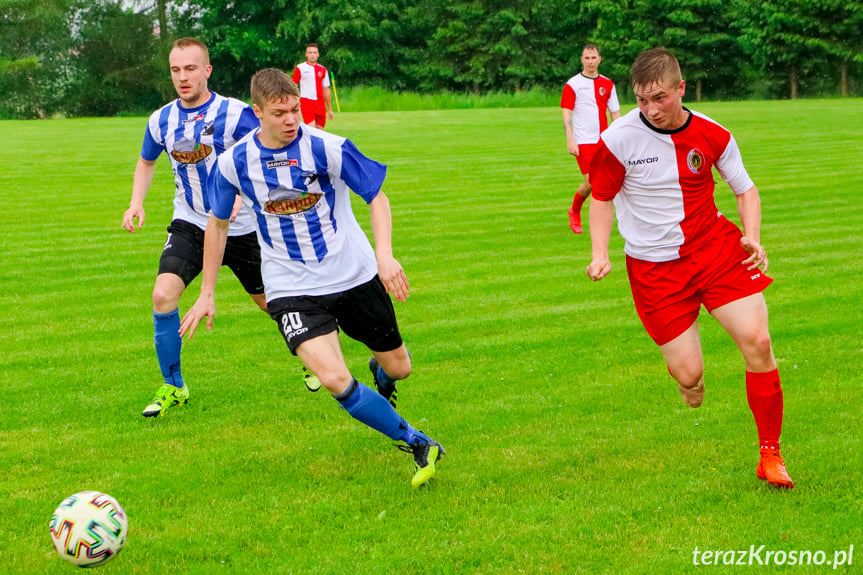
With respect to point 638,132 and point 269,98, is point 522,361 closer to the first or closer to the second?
point 638,132

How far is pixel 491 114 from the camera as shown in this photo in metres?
35.9

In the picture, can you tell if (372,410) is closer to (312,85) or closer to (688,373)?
(688,373)

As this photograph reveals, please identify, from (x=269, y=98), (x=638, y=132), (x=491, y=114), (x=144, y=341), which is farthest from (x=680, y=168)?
(x=491, y=114)

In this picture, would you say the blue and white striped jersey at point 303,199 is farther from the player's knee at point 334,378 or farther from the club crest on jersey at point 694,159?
the club crest on jersey at point 694,159

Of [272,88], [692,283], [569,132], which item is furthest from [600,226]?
[569,132]

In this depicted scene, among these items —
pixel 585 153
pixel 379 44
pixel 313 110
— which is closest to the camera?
pixel 585 153

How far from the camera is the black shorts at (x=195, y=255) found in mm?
7055

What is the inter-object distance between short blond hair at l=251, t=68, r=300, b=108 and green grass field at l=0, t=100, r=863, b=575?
2.10 metres

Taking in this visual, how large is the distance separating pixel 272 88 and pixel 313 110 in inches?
792

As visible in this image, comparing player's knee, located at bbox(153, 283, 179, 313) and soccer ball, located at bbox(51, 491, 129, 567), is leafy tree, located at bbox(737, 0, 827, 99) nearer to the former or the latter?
player's knee, located at bbox(153, 283, 179, 313)

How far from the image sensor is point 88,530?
14.5ft

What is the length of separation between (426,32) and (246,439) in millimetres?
61169

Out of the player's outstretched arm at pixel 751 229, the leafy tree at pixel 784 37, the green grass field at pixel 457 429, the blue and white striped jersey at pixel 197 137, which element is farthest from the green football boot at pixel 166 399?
the leafy tree at pixel 784 37

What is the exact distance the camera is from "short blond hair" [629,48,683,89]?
5023mm
